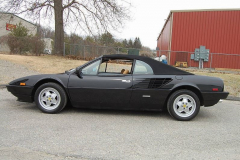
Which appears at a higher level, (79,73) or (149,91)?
(79,73)

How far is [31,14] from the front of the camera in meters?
15.3

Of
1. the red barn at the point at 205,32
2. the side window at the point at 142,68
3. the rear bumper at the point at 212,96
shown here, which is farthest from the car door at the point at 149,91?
the red barn at the point at 205,32

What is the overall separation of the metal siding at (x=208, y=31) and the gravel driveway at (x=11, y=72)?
11629 mm

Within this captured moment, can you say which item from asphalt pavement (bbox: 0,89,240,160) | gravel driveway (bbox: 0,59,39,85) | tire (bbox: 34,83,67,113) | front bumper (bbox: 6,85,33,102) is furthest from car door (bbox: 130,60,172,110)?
gravel driveway (bbox: 0,59,39,85)

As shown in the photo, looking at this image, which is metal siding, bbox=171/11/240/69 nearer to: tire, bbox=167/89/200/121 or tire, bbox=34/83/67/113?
tire, bbox=167/89/200/121

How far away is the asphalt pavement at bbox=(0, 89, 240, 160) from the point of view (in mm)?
2809

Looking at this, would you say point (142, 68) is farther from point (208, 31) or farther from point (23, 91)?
point (208, 31)

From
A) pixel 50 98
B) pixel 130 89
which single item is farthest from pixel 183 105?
Answer: pixel 50 98

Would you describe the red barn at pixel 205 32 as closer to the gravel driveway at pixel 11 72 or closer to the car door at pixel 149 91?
the gravel driveway at pixel 11 72

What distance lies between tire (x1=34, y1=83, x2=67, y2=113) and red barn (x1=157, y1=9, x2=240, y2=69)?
13289 mm

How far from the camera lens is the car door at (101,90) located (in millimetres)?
4328

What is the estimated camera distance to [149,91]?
432 centimetres

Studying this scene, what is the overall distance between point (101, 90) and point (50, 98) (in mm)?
1142

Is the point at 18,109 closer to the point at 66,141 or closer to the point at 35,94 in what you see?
the point at 35,94
